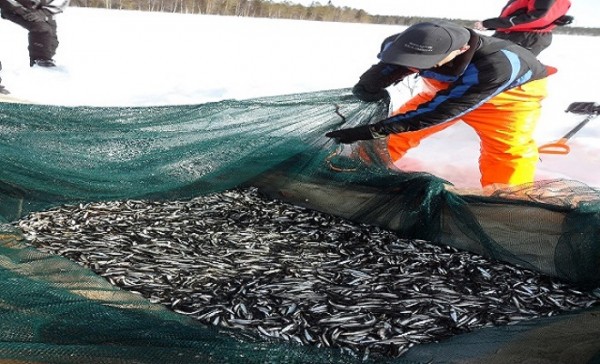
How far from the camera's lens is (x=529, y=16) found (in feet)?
17.9

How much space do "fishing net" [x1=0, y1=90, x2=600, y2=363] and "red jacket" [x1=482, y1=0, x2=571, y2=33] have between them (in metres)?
2.13

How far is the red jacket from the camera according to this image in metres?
5.44

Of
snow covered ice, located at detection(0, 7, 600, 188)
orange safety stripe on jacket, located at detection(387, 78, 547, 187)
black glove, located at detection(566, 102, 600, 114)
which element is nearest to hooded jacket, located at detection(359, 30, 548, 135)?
orange safety stripe on jacket, located at detection(387, 78, 547, 187)

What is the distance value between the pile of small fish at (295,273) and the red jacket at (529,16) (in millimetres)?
2875

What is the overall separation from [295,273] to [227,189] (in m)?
1.34

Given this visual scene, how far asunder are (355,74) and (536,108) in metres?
9.73

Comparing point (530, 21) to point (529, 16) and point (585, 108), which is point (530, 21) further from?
point (585, 108)

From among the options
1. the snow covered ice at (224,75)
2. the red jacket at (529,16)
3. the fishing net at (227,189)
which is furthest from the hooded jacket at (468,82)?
the red jacket at (529,16)

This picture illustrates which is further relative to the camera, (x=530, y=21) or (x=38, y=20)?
(x=38, y=20)

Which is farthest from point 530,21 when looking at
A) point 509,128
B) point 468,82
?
point 468,82

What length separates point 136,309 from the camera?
2.19 meters

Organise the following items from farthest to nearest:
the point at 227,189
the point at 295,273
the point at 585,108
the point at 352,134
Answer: the point at 585,108 → the point at 227,189 → the point at 352,134 → the point at 295,273

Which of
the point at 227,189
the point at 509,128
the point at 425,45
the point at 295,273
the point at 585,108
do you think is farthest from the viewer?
the point at 585,108

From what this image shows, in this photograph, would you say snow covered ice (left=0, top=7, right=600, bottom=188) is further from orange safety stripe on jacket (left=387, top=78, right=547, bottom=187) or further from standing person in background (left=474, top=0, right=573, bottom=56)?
standing person in background (left=474, top=0, right=573, bottom=56)
